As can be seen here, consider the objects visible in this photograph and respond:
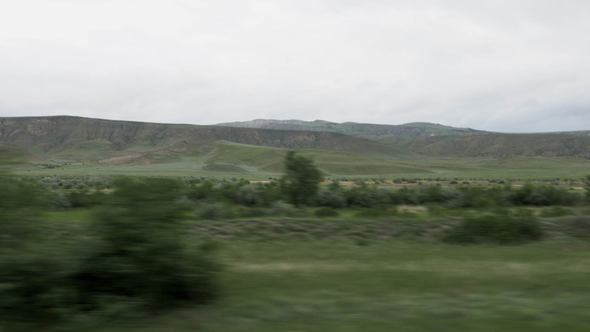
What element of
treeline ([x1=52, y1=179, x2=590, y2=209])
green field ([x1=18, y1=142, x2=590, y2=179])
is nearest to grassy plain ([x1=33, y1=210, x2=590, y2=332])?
treeline ([x1=52, y1=179, x2=590, y2=209])

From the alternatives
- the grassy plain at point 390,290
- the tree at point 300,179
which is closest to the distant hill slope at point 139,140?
the tree at point 300,179

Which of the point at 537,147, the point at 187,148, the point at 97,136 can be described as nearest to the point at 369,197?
the point at 187,148

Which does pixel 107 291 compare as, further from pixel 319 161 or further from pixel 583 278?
pixel 319 161

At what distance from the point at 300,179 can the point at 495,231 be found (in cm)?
1668

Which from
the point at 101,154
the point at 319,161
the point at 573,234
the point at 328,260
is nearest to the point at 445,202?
the point at 573,234

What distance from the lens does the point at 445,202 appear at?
122 ft

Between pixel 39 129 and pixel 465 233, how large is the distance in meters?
191

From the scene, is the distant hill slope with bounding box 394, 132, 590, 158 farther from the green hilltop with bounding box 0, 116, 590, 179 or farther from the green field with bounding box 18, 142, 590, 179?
the green field with bounding box 18, 142, 590, 179

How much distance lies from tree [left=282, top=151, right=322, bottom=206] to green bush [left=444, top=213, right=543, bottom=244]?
15.5 m

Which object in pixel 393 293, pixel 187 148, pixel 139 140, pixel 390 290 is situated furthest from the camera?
pixel 139 140

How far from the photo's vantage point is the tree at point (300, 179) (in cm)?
3284

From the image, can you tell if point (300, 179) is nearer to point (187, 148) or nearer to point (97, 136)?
point (187, 148)

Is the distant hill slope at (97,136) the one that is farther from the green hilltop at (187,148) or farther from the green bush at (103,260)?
the green bush at (103,260)

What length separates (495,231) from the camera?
57.1ft
